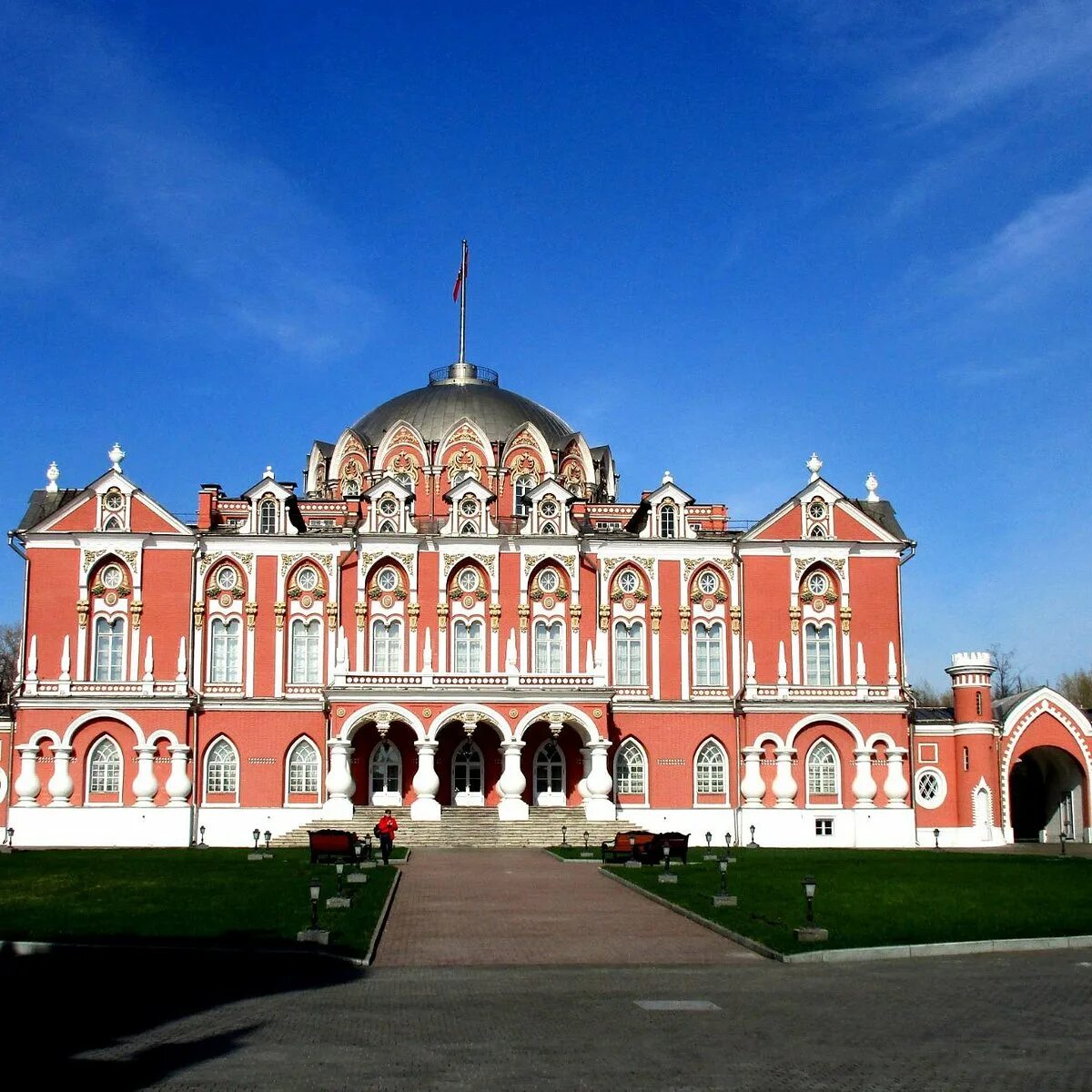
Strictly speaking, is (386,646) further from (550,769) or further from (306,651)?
(550,769)

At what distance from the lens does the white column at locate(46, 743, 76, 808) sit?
54844 millimetres

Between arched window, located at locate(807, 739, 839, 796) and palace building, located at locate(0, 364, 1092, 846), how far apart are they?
0.08 meters

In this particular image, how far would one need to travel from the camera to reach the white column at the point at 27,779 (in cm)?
5466

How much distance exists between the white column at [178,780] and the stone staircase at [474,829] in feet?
13.8

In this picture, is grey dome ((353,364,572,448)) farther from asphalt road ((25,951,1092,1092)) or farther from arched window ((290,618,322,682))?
asphalt road ((25,951,1092,1092))

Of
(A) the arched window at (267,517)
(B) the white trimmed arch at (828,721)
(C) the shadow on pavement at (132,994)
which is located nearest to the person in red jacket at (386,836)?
(A) the arched window at (267,517)

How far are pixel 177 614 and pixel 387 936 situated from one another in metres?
32.7

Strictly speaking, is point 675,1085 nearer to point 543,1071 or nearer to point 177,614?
point 543,1071

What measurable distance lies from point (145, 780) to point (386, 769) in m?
8.83

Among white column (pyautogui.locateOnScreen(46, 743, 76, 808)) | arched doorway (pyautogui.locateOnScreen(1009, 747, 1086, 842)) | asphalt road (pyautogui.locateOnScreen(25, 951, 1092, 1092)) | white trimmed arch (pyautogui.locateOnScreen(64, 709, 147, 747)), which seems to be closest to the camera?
asphalt road (pyautogui.locateOnScreen(25, 951, 1092, 1092))

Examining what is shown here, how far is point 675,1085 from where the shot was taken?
1466cm

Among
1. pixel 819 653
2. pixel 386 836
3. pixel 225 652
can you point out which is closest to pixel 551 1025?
pixel 386 836

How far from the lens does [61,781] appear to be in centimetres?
5494

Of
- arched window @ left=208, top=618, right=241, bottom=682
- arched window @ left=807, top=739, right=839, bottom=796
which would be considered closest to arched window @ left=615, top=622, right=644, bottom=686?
arched window @ left=807, top=739, right=839, bottom=796
